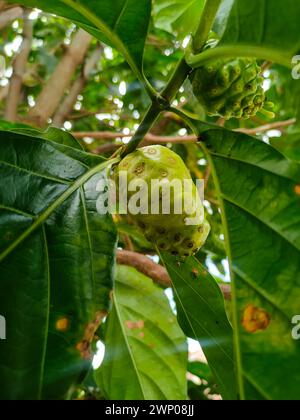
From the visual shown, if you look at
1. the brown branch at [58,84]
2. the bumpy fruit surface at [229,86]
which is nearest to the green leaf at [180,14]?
the bumpy fruit surface at [229,86]

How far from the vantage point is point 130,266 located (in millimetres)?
1146

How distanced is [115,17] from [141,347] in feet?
2.23

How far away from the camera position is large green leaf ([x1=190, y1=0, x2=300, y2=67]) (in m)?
0.55

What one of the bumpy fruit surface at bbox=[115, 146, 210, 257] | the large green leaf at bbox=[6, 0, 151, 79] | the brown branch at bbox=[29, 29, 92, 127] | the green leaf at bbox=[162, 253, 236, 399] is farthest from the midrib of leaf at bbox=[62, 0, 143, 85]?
the brown branch at bbox=[29, 29, 92, 127]

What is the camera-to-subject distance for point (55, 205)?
0.68 meters

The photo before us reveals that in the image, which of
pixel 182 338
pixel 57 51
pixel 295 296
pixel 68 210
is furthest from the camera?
pixel 57 51

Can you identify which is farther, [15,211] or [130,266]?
[130,266]

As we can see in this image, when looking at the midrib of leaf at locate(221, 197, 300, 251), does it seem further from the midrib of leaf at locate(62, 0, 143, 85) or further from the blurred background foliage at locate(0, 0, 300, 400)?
the blurred background foliage at locate(0, 0, 300, 400)

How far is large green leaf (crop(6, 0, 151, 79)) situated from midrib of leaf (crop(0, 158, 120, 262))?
155 mm

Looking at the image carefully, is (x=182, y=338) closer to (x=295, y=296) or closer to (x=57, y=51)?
(x=295, y=296)

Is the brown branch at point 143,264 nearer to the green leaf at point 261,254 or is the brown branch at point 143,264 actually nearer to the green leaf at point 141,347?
the green leaf at point 141,347

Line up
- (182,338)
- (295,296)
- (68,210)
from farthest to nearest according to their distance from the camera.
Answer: (182,338) < (68,210) < (295,296)

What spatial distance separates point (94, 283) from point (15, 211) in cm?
14
